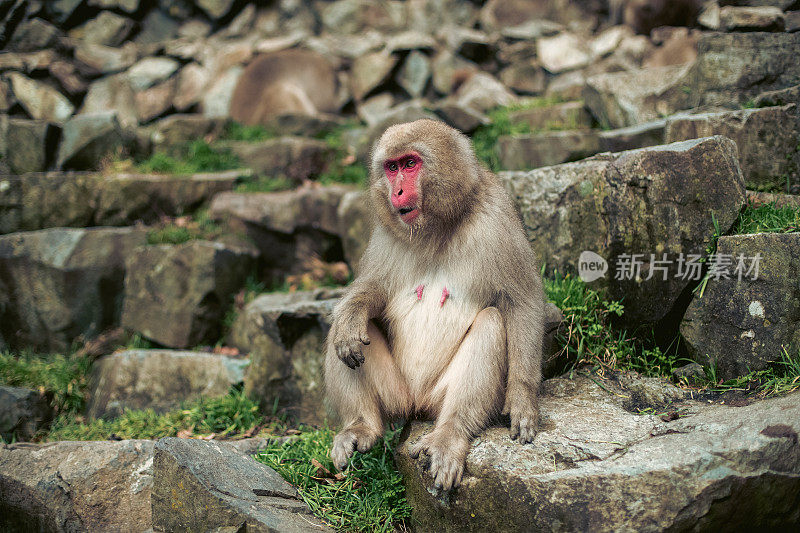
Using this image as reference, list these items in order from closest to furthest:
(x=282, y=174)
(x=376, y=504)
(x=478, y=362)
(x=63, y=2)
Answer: (x=478, y=362) < (x=376, y=504) < (x=282, y=174) < (x=63, y=2)

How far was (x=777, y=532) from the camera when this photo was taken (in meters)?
2.54

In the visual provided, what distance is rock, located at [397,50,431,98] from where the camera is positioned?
9672 millimetres

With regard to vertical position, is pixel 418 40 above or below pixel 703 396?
above

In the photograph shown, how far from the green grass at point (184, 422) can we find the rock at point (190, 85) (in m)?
6.33

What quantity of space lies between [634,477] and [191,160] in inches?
281

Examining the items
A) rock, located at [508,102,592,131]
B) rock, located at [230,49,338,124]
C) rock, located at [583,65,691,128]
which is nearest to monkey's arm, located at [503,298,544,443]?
rock, located at [583,65,691,128]

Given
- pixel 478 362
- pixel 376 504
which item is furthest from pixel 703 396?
pixel 376 504

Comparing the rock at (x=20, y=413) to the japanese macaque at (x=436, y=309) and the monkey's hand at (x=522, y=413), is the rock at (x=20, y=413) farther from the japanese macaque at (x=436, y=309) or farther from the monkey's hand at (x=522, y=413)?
the monkey's hand at (x=522, y=413)

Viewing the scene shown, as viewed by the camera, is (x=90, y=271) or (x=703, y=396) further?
(x=90, y=271)

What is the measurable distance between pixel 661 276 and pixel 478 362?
151 cm

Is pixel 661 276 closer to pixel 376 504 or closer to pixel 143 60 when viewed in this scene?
pixel 376 504

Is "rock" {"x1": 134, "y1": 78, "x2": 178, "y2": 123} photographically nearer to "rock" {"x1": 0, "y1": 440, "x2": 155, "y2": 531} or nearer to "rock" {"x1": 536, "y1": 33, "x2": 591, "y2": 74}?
"rock" {"x1": 536, "y1": 33, "x2": 591, "y2": 74}

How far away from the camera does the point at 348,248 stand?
6625 mm

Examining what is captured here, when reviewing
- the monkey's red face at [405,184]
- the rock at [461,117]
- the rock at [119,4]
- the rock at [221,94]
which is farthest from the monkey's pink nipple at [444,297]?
the rock at [119,4]
